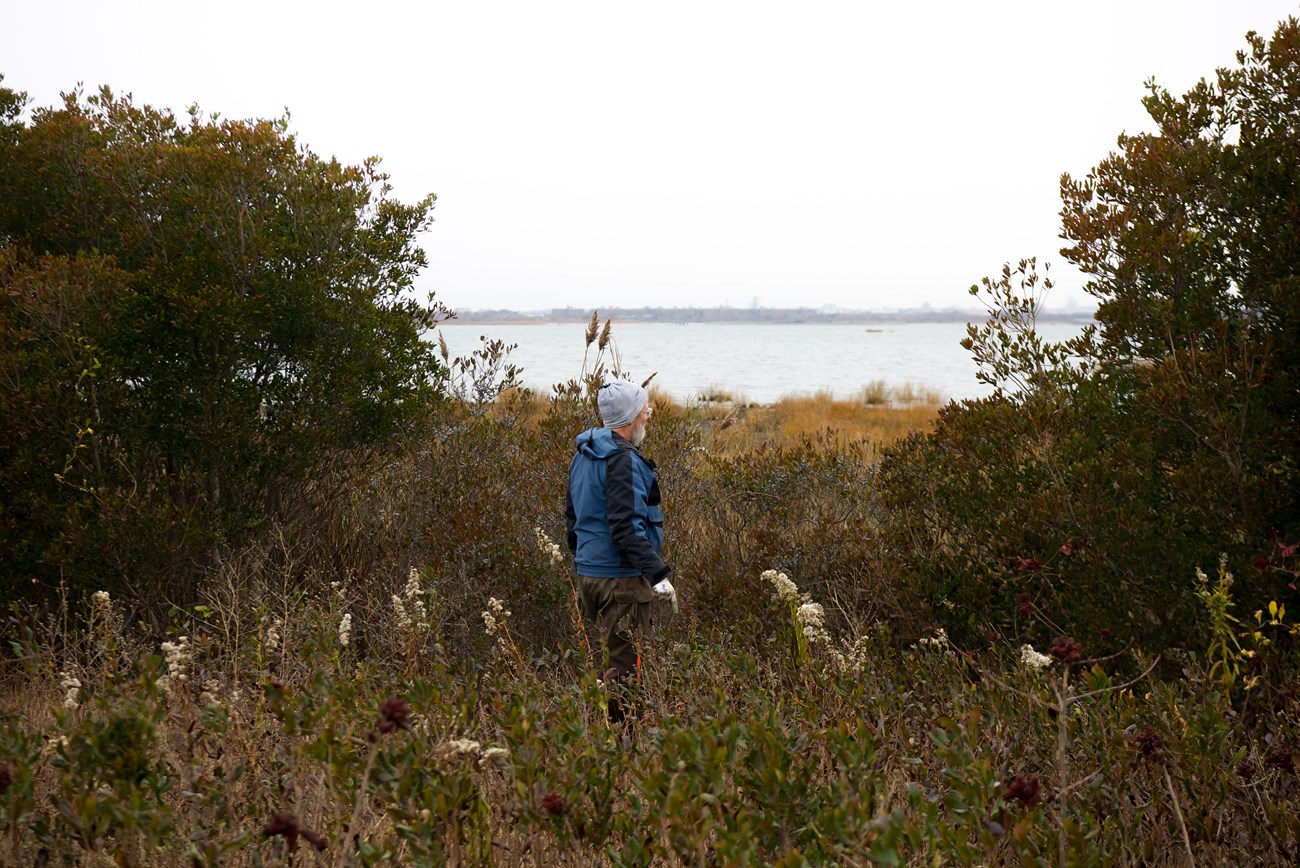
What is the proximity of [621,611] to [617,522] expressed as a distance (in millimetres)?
473

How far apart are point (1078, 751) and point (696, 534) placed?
4.13m

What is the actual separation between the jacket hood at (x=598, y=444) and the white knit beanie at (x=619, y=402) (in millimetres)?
73

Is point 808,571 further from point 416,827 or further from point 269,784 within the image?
point 416,827

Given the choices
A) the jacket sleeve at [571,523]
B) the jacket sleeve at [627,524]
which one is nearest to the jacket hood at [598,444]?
the jacket sleeve at [627,524]

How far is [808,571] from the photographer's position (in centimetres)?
615

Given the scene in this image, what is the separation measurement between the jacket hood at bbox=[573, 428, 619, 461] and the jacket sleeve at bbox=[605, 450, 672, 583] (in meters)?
0.11

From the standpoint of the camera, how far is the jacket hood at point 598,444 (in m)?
4.84

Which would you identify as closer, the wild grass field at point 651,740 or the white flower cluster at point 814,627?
the wild grass field at point 651,740

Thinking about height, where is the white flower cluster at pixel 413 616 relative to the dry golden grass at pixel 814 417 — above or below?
above

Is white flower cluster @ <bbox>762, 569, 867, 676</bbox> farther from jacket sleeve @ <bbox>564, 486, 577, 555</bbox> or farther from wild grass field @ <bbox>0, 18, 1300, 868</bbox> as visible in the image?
jacket sleeve @ <bbox>564, 486, 577, 555</bbox>

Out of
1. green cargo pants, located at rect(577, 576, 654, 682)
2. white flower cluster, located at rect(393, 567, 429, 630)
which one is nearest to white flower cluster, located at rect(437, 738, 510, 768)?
white flower cluster, located at rect(393, 567, 429, 630)

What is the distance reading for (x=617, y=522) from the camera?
185 inches

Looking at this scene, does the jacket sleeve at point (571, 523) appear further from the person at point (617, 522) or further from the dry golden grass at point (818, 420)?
the dry golden grass at point (818, 420)

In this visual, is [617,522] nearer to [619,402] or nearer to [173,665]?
[619,402]
